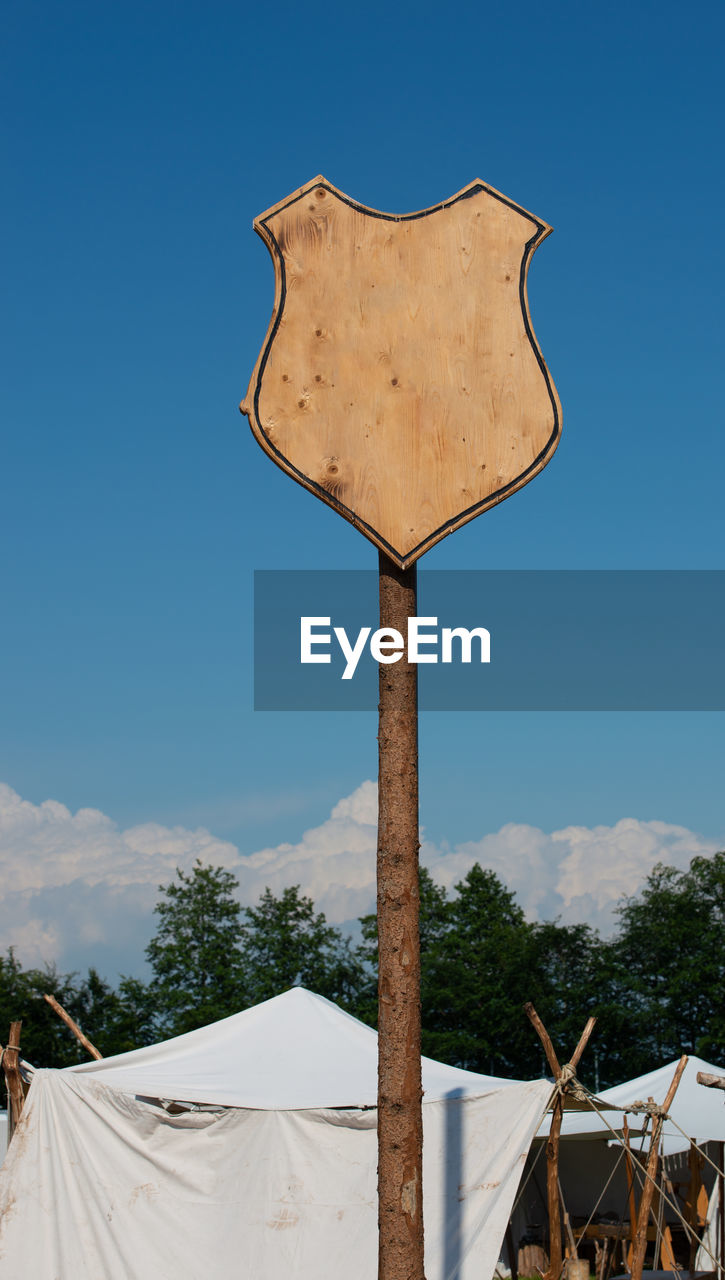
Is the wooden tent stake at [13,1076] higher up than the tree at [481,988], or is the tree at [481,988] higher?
the wooden tent stake at [13,1076]

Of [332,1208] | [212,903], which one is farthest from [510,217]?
[212,903]

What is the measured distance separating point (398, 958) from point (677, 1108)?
10296 mm

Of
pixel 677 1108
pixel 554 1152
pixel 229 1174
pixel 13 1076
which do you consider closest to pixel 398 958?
pixel 229 1174

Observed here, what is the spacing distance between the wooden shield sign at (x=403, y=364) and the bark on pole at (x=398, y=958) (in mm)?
445

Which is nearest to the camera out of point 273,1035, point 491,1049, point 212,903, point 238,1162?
point 238,1162

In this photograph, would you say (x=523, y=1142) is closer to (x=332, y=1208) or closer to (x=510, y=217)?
(x=332, y=1208)

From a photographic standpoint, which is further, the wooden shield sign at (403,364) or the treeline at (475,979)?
the treeline at (475,979)

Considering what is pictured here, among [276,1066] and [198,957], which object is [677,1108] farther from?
[198,957]

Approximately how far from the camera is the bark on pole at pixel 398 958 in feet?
16.6

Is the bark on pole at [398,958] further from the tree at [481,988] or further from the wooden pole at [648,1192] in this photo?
the tree at [481,988]

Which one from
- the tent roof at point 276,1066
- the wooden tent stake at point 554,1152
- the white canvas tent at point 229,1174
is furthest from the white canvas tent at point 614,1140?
the tent roof at point 276,1066

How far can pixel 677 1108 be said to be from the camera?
14.0m

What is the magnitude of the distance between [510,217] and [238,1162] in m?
7.54

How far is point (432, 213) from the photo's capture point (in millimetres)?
5949
